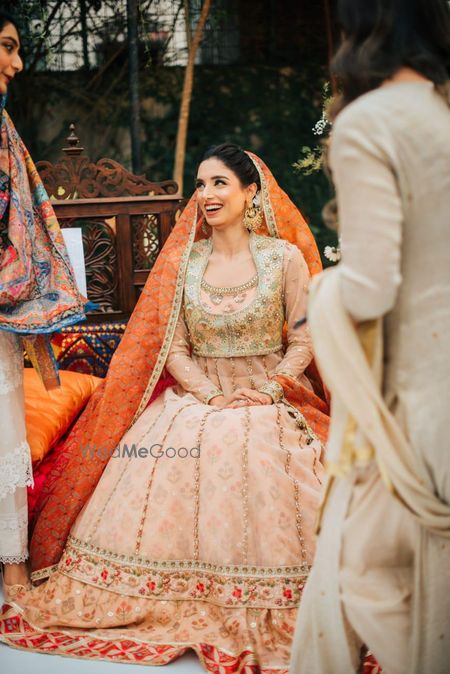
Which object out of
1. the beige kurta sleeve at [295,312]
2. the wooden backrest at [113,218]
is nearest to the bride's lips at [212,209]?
the beige kurta sleeve at [295,312]

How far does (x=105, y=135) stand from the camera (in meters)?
7.73

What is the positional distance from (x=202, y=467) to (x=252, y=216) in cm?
123

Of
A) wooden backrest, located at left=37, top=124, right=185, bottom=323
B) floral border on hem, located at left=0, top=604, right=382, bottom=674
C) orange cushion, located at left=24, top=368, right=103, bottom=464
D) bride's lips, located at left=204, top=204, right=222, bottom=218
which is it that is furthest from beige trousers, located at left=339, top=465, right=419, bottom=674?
wooden backrest, located at left=37, top=124, right=185, bottom=323

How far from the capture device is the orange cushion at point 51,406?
3992 mm

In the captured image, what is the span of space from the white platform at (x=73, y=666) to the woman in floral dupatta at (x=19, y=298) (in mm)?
507

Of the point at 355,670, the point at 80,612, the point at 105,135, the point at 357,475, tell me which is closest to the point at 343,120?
the point at 357,475

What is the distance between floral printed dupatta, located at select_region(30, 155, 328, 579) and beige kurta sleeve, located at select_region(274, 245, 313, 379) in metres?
0.08

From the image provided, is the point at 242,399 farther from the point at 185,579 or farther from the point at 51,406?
the point at 51,406

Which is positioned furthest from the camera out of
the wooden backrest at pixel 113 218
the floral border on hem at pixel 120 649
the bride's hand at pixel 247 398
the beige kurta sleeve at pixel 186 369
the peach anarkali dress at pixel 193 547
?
the wooden backrest at pixel 113 218

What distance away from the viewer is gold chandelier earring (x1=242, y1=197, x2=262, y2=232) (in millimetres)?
3977

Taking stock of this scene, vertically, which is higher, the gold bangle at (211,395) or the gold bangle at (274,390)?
the gold bangle at (274,390)

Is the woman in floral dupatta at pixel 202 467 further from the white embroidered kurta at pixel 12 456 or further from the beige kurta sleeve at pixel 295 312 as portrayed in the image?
the white embroidered kurta at pixel 12 456

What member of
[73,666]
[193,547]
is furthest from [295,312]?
[73,666]

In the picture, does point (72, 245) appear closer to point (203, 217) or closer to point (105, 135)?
point (203, 217)
